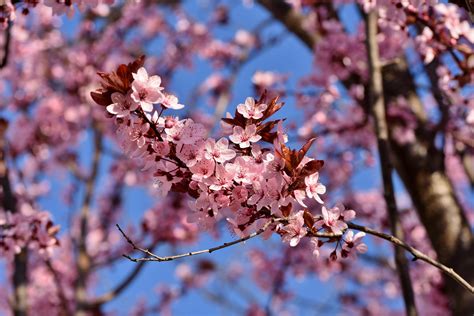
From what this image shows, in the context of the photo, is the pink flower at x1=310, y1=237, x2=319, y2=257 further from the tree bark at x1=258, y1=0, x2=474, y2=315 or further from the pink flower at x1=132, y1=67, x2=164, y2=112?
the tree bark at x1=258, y1=0, x2=474, y2=315

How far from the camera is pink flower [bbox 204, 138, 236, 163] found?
1.72m

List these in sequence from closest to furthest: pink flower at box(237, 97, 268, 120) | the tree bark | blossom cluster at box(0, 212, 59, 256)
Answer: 1. pink flower at box(237, 97, 268, 120)
2. blossom cluster at box(0, 212, 59, 256)
3. the tree bark

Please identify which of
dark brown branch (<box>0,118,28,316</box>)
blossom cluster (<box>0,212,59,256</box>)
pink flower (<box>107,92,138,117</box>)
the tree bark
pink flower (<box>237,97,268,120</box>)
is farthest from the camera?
the tree bark

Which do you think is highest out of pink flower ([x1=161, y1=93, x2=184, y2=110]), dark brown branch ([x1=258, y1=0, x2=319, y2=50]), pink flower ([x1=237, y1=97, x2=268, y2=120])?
dark brown branch ([x1=258, y1=0, x2=319, y2=50])

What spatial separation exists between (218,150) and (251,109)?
0.20 metres

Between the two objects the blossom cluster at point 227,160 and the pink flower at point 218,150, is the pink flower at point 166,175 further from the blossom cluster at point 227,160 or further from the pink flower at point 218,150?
the pink flower at point 218,150

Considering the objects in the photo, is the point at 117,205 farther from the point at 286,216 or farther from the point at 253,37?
the point at 286,216

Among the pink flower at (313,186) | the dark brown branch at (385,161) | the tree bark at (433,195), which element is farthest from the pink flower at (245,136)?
the tree bark at (433,195)

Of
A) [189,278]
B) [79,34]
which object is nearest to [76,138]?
[79,34]

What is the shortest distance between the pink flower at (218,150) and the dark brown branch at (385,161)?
142 centimetres

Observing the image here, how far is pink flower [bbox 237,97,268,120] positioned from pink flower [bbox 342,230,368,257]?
1.69 ft

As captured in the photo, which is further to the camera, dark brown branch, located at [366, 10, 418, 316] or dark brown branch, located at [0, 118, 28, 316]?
dark brown branch, located at [0, 118, 28, 316]

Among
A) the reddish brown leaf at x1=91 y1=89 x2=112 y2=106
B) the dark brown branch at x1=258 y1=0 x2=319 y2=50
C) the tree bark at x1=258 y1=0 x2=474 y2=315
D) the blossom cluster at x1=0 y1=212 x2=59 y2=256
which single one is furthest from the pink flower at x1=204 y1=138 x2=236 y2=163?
the dark brown branch at x1=258 y1=0 x2=319 y2=50

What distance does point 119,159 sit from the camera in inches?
259
